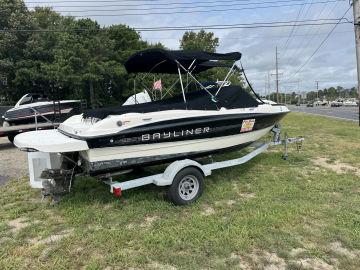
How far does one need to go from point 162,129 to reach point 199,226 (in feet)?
5.21

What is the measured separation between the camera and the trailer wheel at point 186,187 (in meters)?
5.21

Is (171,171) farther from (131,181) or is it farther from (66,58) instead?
(66,58)

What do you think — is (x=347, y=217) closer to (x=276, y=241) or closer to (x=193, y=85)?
(x=276, y=241)

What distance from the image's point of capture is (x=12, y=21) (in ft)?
84.9

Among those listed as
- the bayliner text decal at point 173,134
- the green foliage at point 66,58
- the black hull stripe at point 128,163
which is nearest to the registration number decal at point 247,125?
the bayliner text decal at point 173,134

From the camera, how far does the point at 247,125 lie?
6609 millimetres

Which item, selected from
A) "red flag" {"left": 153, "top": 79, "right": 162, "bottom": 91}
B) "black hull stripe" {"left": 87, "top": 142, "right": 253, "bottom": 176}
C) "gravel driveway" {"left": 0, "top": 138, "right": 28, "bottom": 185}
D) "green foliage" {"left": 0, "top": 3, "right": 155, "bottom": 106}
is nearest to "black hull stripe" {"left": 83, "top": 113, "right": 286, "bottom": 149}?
"black hull stripe" {"left": 87, "top": 142, "right": 253, "bottom": 176}

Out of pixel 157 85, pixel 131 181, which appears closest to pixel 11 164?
pixel 157 85

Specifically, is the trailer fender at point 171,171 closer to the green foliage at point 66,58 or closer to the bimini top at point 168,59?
the bimini top at point 168,59

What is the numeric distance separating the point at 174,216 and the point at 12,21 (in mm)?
25987

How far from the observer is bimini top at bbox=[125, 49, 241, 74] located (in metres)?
6.00

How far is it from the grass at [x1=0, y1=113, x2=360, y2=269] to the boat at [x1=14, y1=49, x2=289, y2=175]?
688 millimetres

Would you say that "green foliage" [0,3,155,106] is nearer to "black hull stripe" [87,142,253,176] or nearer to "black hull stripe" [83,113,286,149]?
"black hull stripe" [83,113,286,149]

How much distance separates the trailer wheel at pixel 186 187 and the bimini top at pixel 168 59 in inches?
75.9
